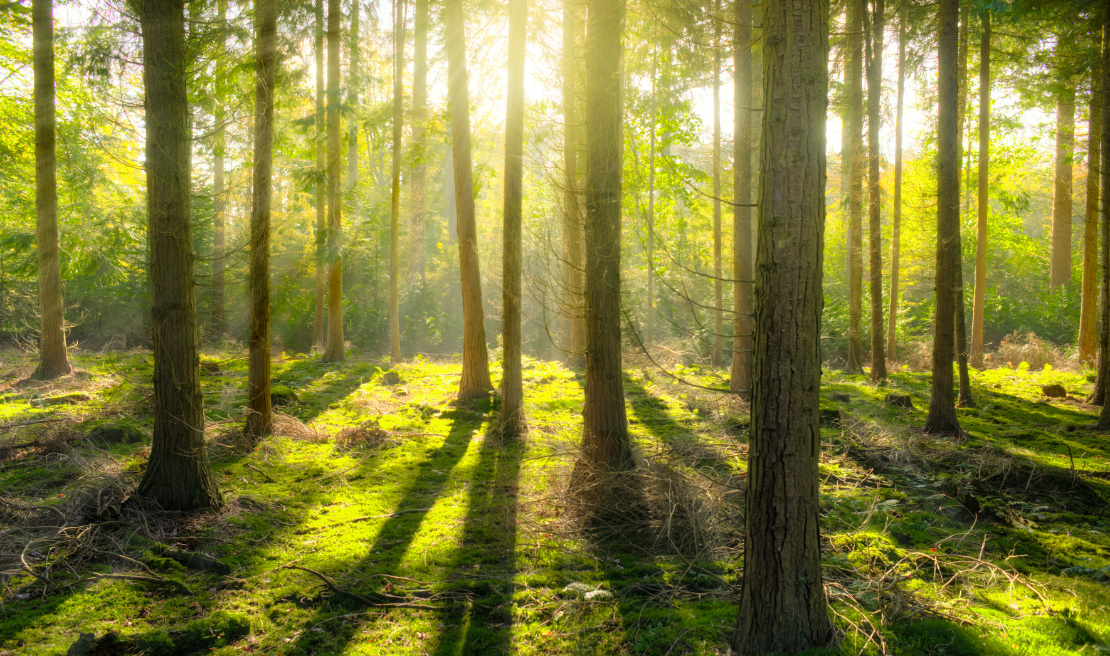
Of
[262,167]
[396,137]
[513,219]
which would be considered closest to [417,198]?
[396,137]

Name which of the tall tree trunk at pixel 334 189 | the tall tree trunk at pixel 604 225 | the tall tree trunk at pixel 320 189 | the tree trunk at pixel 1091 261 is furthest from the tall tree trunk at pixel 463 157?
the tree trunk at pixel 1091 261

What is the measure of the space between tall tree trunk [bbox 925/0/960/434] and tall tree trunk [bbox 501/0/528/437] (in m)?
5.98

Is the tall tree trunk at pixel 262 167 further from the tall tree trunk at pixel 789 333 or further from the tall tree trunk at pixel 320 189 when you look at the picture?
the tall tree trunk at pixel 789 333

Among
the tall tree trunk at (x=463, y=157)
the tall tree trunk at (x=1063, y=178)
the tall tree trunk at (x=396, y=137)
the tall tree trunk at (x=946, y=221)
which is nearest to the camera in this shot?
the tall tree trunk at (x=946, y=221)

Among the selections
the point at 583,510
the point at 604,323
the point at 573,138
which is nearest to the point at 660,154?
the point at 573,138

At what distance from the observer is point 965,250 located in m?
22.4

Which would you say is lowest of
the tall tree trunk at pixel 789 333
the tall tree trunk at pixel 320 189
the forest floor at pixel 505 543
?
the forest floor at pixel 505 543

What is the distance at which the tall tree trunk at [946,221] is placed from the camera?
7934mm

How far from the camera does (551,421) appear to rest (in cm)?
906

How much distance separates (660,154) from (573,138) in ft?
31.6

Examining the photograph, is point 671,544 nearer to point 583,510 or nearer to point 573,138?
point 583,510

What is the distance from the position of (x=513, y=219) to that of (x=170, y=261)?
4.38 m

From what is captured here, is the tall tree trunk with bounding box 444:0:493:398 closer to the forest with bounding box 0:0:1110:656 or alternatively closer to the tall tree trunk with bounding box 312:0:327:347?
the forest with bounding box 0:0:1110:656

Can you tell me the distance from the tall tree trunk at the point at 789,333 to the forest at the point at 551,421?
0.06 ft
